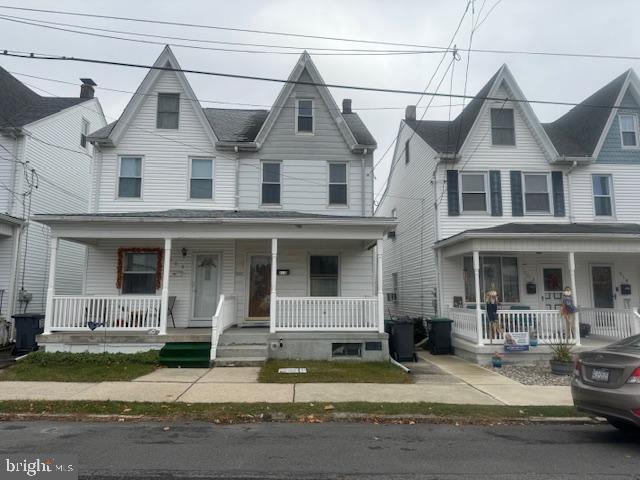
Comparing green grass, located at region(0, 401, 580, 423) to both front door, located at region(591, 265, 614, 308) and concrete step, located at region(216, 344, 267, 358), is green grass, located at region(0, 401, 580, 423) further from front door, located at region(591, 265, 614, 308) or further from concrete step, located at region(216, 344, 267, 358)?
front door, located at region(591, 265, 614, 308)

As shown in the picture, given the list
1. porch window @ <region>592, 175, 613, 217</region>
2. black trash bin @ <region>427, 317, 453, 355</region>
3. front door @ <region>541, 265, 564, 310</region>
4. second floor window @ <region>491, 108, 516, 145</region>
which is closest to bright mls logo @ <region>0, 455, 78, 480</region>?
black trash bin @ <region>427, 317, 453, 355</region>

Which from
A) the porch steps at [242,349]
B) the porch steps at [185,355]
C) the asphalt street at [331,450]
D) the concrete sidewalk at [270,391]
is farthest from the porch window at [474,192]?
the porch steps at [185,355]

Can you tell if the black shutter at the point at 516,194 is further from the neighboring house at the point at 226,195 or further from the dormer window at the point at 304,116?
the dormer window at the point at 304,116

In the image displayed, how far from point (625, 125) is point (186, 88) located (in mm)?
15792

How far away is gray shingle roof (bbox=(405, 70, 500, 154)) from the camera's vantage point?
15.7m

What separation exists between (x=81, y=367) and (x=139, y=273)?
419 centimetres

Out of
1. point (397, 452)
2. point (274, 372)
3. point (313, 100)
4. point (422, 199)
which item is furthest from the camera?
point (422, 199)

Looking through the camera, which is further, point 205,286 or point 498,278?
point 498,278

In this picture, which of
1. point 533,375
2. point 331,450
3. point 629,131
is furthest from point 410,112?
point 331,450

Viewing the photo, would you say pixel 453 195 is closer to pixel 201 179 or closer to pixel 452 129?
pixel 452 129

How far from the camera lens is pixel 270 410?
22.9ft

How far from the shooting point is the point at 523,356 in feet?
39.7

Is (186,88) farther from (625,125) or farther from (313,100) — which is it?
(625,125)

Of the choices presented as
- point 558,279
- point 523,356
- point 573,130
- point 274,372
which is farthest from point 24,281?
point 573,130
